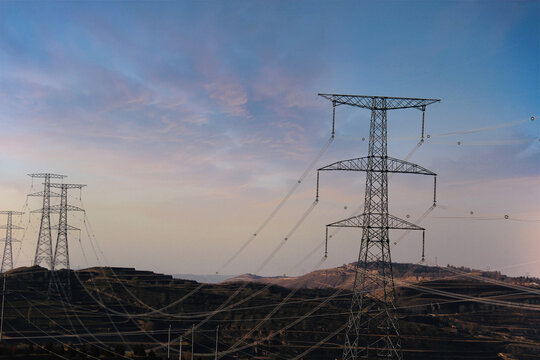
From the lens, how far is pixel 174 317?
134 meters

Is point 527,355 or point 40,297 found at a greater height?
point 40,297

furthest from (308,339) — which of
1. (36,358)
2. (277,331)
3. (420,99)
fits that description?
(420,99)

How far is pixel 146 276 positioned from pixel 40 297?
54726 millimetres

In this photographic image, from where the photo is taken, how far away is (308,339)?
12500 cm

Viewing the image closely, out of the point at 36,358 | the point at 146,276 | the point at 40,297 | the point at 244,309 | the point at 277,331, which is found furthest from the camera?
the point at 146,276

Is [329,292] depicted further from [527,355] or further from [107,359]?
[107,359]

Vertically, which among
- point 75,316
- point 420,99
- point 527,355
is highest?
point 420,99

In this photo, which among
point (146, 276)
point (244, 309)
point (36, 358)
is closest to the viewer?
point (36, 358)

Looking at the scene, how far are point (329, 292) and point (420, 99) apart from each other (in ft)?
491

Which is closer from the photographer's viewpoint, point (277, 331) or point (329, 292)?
point (277, 331)

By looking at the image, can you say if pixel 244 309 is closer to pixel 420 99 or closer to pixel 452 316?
pixel 452 316

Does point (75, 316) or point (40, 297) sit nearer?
point (75, 316)

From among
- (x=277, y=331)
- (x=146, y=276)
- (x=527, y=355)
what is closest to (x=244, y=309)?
(x=277, y=331)

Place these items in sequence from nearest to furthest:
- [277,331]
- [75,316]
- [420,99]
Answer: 1. [420,99]
2. [75,316]
3. [277,331]
